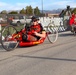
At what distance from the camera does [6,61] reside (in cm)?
848

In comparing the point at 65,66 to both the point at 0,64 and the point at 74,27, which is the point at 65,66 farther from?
the point at 74,27

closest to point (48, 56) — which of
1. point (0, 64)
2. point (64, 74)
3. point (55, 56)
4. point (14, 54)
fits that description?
point (55, 56)

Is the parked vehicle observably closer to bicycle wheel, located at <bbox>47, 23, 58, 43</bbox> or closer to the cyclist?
bicycle wheel, located at <bbox>47, 23, 58, 43</bbox>

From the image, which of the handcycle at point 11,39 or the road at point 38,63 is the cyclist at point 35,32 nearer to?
the handcycle at point 11,39

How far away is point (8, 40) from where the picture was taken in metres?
10.8

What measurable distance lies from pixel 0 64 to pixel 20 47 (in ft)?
12.2

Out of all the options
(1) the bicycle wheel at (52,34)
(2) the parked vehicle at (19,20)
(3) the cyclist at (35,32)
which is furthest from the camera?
(2) the parked vehicle at (19,20)

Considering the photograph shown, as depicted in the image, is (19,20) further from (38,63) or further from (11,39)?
(38,63)

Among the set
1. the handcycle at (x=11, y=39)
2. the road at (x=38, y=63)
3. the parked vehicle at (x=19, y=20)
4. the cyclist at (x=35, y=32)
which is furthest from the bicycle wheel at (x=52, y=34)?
the parked vehicle at (x=19, y=20)

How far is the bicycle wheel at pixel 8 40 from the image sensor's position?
10590 millimetres

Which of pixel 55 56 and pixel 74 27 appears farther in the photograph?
pixel 74 27

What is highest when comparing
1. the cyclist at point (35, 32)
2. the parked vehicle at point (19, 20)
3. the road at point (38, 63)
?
the cyclist at point (35, 32)

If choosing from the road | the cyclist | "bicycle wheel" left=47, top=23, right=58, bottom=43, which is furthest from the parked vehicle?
the road

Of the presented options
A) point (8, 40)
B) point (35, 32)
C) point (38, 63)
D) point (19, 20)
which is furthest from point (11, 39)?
point (19, 20)
